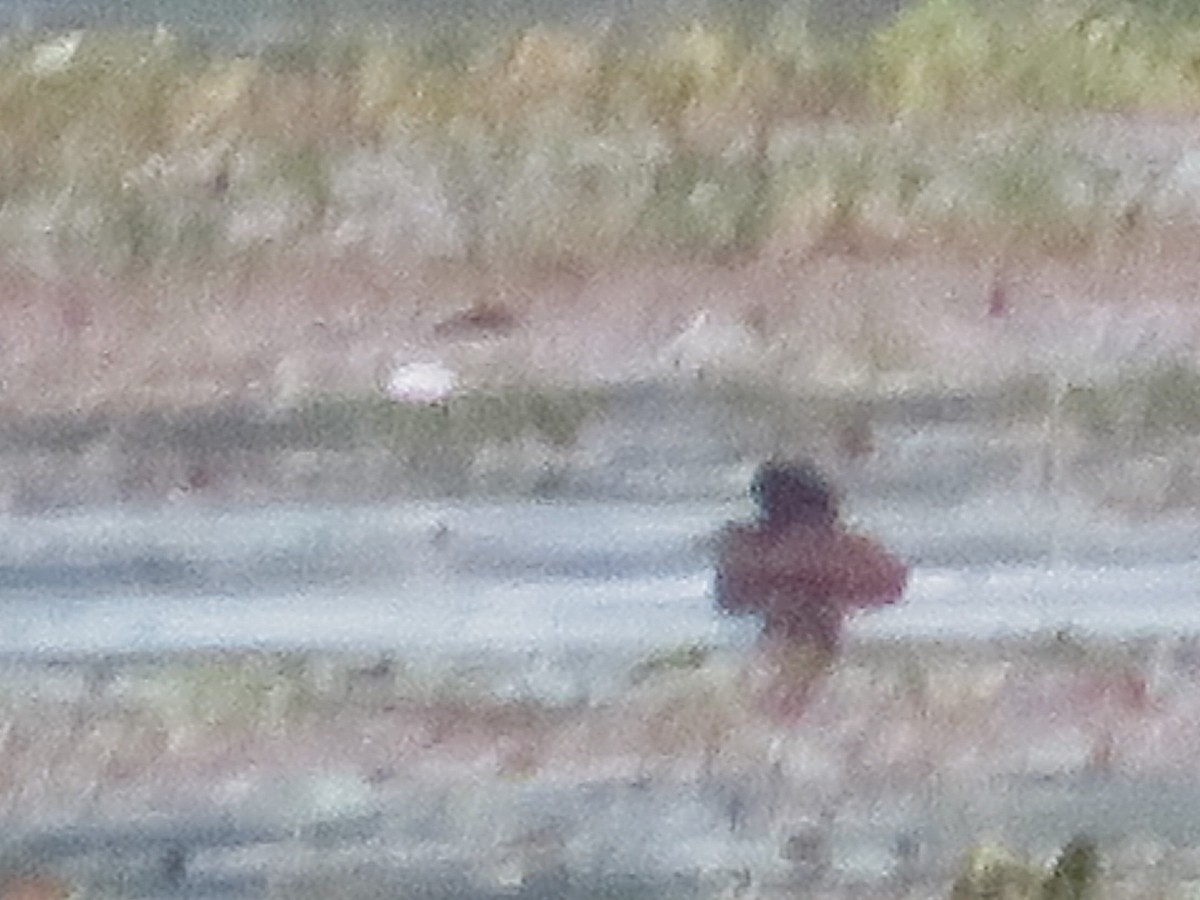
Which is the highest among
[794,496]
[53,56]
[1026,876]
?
[53,56]

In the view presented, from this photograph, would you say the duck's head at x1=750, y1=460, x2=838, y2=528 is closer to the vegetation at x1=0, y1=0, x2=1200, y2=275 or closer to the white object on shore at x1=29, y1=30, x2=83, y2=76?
the vegetation at x1=0, y1=0, x2=1200, y2=275

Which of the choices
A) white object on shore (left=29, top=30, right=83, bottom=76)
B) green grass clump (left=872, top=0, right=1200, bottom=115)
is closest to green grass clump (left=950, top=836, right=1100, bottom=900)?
green grass clump (left=872, top=0, right=1200, bottom=115)

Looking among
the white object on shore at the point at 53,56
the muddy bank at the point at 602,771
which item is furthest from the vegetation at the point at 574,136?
the muddy bank at the point at 602,771

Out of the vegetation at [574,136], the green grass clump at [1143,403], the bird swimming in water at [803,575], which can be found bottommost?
the bird swimming in water at [803,575]

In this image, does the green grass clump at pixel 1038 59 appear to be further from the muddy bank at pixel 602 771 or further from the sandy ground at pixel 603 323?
the muddy bank at pixel 602 771

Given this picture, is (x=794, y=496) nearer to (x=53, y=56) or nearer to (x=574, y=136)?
(x=574, y=136)

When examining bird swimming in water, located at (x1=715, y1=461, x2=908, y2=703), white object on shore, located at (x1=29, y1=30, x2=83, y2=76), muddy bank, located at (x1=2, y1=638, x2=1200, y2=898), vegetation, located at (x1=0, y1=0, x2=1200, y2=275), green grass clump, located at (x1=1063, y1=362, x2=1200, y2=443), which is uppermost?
white object on shore, located at (x1=29, y1=30, x2=83, y2=76)

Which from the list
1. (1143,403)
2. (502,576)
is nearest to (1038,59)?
(1143,403)
